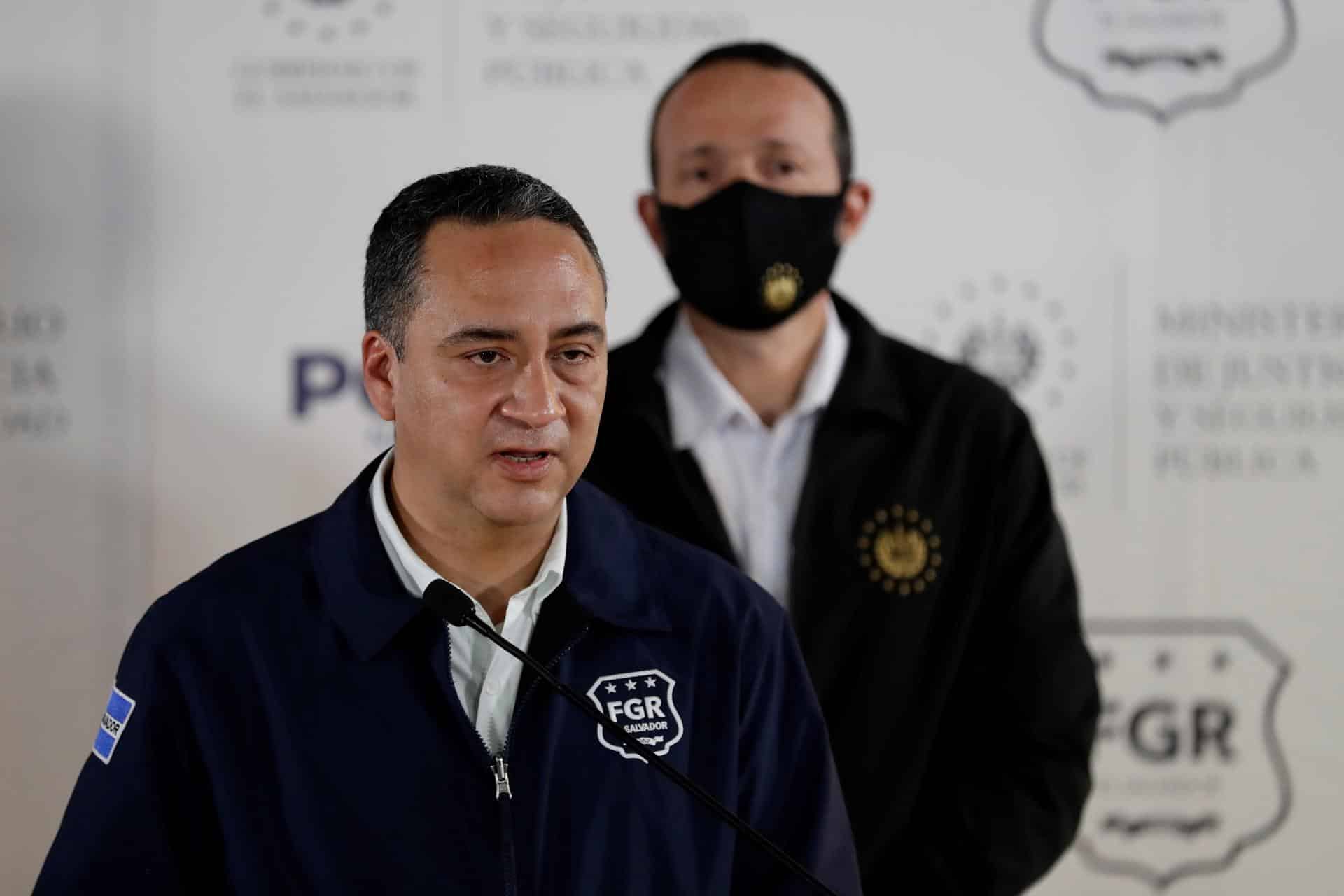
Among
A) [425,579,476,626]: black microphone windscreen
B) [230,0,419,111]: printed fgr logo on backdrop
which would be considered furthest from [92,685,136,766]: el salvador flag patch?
[230,0,419,111]: printed fgr logo on backdrop

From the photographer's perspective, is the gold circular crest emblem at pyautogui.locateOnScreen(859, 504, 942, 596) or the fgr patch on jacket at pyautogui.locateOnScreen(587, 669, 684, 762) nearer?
the fgr patch on jacket at pyautogui.locateOnScreen(587, 669, 684, 762)

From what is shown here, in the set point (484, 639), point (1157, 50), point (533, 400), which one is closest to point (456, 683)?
point (484, 639)

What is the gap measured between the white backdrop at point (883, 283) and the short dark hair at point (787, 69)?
21 cm

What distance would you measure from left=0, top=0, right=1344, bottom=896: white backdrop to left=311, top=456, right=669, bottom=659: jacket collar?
103 centimetres

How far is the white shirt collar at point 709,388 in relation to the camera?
2.17 metres

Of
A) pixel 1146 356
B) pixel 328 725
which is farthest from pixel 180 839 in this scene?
pixel 1146 356

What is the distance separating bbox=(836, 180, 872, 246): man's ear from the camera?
2186 mm

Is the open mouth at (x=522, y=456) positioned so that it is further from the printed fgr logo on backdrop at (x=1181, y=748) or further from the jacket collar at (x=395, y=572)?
the printed fgr logo on backdrop at (x=1181, y=748)

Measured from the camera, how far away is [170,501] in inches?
97.7

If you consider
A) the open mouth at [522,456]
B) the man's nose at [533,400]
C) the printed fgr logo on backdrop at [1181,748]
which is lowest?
the printed fgr logo on backdrop at [1181,748]

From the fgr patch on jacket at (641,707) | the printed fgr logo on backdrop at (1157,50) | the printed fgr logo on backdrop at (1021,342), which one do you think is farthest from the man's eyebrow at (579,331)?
the printed fgr logo on backdrop at (1157,50)

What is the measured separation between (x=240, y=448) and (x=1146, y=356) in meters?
1.55

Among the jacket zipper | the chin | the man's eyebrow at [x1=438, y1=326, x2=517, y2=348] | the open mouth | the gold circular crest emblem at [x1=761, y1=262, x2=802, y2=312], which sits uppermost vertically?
the gold circular crest emblem at [x1=761, y1=262, x2=802, y2=312]

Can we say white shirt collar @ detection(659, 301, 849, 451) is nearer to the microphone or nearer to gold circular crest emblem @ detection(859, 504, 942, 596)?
gold circular crest emblem @ detection(859, 504, 942, 596)
